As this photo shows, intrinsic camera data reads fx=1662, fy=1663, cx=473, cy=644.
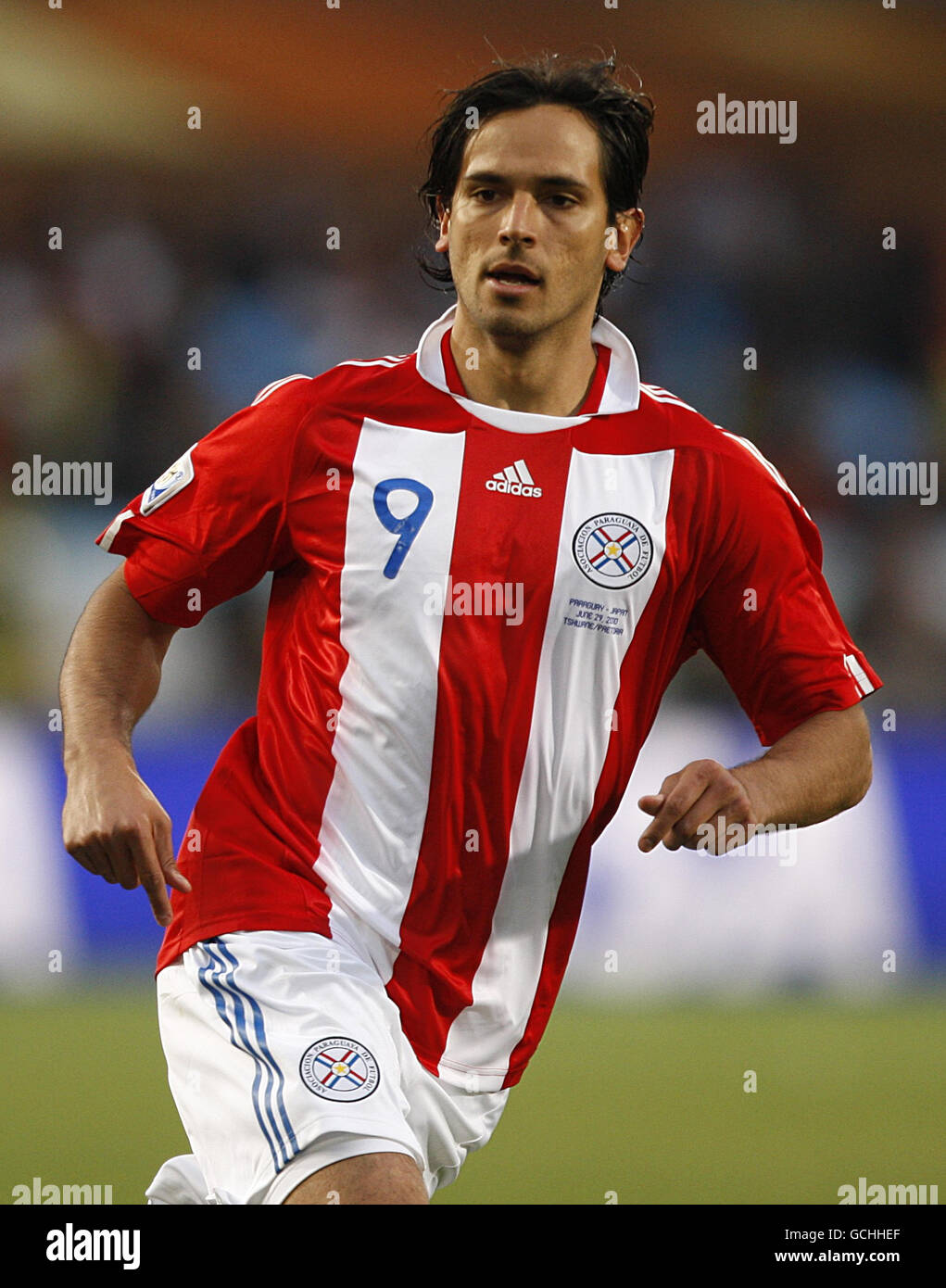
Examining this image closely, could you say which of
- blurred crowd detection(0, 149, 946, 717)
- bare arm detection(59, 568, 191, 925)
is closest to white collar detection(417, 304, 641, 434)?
bare arm detection(59, 568, 191, 925)

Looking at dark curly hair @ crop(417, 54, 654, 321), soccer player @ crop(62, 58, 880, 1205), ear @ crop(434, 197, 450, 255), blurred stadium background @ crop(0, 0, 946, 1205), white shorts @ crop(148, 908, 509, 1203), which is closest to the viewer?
white shorts @ crop(148, 908, 509, 1203)

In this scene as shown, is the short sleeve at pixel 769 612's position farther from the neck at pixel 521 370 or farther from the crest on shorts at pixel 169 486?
the crest on shorts at pixel 169 486

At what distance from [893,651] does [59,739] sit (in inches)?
149

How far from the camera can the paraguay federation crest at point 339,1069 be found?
2.44m

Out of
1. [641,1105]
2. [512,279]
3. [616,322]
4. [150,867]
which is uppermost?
[616,322]

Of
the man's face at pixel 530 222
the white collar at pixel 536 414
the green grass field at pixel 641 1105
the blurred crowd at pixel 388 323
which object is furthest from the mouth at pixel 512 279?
the blurred crowd at pixel 388 323

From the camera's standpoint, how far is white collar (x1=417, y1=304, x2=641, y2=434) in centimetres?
298

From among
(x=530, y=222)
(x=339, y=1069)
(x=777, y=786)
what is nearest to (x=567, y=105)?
(x=530, y=222)

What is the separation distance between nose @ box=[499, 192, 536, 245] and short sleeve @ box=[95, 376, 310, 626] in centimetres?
46

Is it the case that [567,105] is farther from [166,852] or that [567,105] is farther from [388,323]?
[388,323]

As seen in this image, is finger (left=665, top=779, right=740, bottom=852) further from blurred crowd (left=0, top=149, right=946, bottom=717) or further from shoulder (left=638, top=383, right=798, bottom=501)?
blurred crowd (left=0, top=149, right=946, bottom=717)

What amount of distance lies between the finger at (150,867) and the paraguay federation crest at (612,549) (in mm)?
888

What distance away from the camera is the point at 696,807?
249cm

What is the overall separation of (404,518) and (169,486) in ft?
1.40
